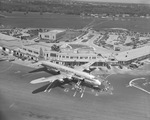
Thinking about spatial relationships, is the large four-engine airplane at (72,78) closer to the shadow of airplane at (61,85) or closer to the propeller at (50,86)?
the propeller at (50,86)

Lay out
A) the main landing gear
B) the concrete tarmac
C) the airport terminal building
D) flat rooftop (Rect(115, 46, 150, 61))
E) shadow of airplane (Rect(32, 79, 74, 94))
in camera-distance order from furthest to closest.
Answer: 1. flat rooftop (Rect(115, 46, 150, 61))
2. the airport terminal building
3. the main landing gear
4. shadow of airplane (Rect(32, 79, 74, 94))
5. the concrete tarmac

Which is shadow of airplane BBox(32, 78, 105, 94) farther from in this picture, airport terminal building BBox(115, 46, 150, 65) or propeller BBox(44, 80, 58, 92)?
airport terminal building BBox(115, 46, 150, 65)

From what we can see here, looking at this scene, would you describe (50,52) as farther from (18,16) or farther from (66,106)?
(18,16)

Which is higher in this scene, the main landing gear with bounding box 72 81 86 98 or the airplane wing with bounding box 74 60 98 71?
the airplane wing with bounding box 74 60 98 71

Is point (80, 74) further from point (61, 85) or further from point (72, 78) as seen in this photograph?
point (61, 85)

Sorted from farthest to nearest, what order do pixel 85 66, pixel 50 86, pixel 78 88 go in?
pixel 85 66
pixel 50 86
pixel 78 88

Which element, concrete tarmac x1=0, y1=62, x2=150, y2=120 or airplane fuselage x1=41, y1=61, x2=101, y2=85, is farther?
airplane fuselage x1=41, y1=61, x2=101, y2=85

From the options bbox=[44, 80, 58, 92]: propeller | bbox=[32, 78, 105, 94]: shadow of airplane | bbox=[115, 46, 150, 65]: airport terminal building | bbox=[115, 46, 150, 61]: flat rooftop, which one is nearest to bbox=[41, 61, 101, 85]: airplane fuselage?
bbox=[32, 78, 105, 94]: shadow of airplane

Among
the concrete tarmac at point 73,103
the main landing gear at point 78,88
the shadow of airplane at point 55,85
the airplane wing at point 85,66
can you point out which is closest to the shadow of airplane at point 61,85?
the shadow of airplane at point 55,85

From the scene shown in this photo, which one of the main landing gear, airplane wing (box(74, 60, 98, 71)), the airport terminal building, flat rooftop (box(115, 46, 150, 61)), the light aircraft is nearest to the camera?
the main landing gear

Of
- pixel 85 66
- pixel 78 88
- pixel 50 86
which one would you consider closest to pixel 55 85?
pixel 50 86
